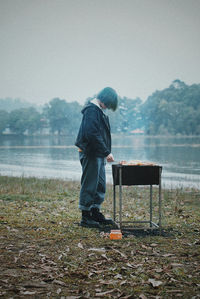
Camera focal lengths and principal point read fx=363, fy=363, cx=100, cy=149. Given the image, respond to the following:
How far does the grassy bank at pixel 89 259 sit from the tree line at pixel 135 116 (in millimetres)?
82580

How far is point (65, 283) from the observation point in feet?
10.8

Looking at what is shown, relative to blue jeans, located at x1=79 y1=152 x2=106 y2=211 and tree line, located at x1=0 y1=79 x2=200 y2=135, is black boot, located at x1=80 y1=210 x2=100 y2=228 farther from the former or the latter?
tree line, located at x1=0 y1=79 x2=200 y2=135

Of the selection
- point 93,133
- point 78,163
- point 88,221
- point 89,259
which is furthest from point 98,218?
point 78,163

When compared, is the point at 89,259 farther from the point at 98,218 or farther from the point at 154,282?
the point at 98,218

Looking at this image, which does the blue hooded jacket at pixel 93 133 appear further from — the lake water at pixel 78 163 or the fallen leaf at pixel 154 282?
the lake water at pixel 78 163

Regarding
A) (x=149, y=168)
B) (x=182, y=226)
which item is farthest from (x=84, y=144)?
(x=182, y=226)

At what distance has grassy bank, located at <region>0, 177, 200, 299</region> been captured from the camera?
10.3ft

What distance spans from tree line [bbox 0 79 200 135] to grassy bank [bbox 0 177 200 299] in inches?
3251

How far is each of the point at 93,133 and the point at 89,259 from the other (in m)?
1.95

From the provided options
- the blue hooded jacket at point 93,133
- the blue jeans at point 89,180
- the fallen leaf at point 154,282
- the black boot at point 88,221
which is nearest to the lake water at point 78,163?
the black boot at point 88,221

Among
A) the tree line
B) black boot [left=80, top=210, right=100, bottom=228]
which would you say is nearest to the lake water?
black boot [left=80, top=210, right=100, bottom=228]

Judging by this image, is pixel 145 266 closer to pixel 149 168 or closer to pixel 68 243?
pixel 68 243

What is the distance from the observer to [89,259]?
3.96m

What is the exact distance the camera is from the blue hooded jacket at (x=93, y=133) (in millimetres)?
5289
